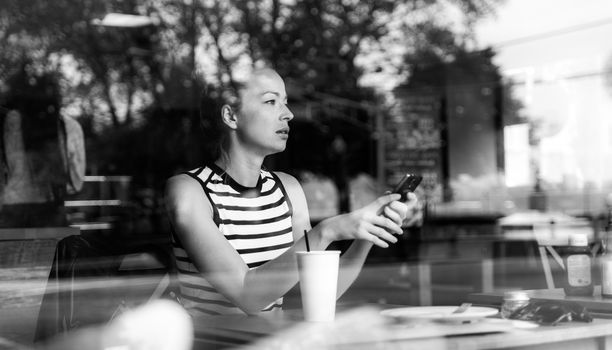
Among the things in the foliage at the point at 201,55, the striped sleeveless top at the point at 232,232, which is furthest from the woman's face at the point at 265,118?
the foliage at the point at 201,55

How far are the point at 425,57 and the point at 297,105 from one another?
1425mm

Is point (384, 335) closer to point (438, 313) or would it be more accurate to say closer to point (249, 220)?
point (438, 313)

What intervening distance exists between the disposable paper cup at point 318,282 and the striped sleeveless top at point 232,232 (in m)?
0.39

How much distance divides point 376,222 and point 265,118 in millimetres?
585

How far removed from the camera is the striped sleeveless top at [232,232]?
187cm

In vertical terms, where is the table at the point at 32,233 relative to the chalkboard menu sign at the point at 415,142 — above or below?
below

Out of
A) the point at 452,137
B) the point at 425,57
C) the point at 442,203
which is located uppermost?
the point at 425,57

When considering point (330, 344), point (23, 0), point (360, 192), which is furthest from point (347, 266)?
point (360, 192)

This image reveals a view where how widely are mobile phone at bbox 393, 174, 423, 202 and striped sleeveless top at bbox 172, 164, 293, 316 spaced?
1.60ft

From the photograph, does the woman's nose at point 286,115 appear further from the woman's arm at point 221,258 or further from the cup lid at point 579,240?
the cup lid at point 579,240

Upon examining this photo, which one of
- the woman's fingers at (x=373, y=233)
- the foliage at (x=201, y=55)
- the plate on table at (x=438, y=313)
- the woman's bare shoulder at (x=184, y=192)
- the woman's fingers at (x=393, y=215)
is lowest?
the plate on table at (x=438, y=313)

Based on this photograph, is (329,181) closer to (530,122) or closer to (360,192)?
(360,192)

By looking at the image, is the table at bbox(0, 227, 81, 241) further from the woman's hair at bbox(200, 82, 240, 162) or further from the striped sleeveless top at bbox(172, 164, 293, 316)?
the striped sleeveless top at bbox(172, 164, 293, 316)

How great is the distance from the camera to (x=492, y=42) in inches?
323
